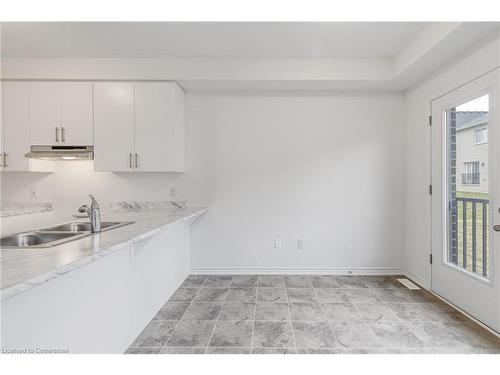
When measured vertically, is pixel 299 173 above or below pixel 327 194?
above

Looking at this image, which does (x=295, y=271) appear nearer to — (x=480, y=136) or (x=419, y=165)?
(x=419, y=165)

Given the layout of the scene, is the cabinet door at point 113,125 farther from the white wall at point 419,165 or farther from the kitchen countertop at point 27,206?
the white wall at point 419,165

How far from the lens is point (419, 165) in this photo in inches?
128

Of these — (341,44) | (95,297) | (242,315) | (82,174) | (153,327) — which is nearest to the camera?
(95,297)

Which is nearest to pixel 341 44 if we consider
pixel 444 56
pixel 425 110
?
pixel 444 56

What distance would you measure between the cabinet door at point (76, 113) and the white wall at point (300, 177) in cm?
117

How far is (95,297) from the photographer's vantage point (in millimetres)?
1648

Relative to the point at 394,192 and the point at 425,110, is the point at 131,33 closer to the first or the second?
the point at 425,110

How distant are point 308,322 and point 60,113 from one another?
3.47 m

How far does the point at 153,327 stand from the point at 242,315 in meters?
0.77

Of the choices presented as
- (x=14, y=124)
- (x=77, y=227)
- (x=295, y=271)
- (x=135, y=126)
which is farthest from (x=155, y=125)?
(x=295, y=271)

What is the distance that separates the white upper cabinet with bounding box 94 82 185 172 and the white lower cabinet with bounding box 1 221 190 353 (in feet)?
3.29

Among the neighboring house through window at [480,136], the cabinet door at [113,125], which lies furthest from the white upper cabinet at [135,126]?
the neighboring house through window at [480,136]

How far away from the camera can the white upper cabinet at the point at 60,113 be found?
3164 millimetres
